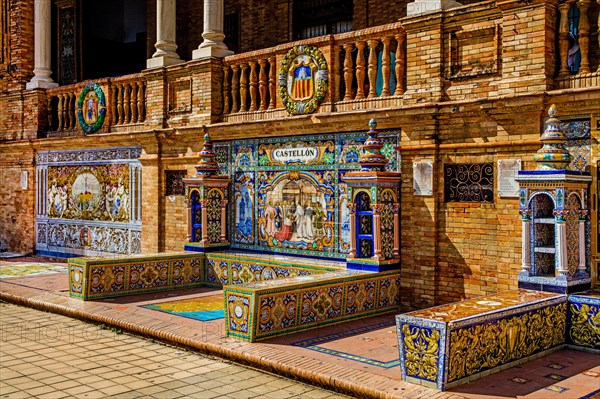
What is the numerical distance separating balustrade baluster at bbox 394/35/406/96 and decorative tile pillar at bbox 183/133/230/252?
12.6ft

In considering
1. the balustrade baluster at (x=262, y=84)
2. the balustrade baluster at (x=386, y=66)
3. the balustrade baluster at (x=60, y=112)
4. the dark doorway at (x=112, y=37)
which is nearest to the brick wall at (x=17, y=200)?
the balustrade baluster at (x=60, y=112)

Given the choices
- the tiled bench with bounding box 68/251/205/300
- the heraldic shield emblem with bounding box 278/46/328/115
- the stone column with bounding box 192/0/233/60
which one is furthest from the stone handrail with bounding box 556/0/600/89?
the tiled bench with bounding box 68/251/205/300

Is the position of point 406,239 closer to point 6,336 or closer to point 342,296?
point 342,296

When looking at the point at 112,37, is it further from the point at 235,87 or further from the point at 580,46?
the point at 580,46

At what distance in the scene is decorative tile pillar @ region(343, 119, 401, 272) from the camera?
926 centimetres

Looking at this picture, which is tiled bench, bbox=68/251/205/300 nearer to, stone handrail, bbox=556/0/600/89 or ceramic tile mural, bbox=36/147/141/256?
ceramic tile mural, bbox=36/147/141/256

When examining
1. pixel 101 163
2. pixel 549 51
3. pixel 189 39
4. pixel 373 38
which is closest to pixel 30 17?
pixel 189 39

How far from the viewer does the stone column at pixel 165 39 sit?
13633 mm

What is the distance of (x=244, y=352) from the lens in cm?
729

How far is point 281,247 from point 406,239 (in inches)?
106

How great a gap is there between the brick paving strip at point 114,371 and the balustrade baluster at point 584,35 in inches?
191

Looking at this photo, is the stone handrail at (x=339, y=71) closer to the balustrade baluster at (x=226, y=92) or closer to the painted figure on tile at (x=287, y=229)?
the balustrade baluster at (x=226, y=92)

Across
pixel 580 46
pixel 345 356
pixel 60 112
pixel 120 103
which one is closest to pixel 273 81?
pixel 120 103

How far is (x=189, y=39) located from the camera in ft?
57.3
